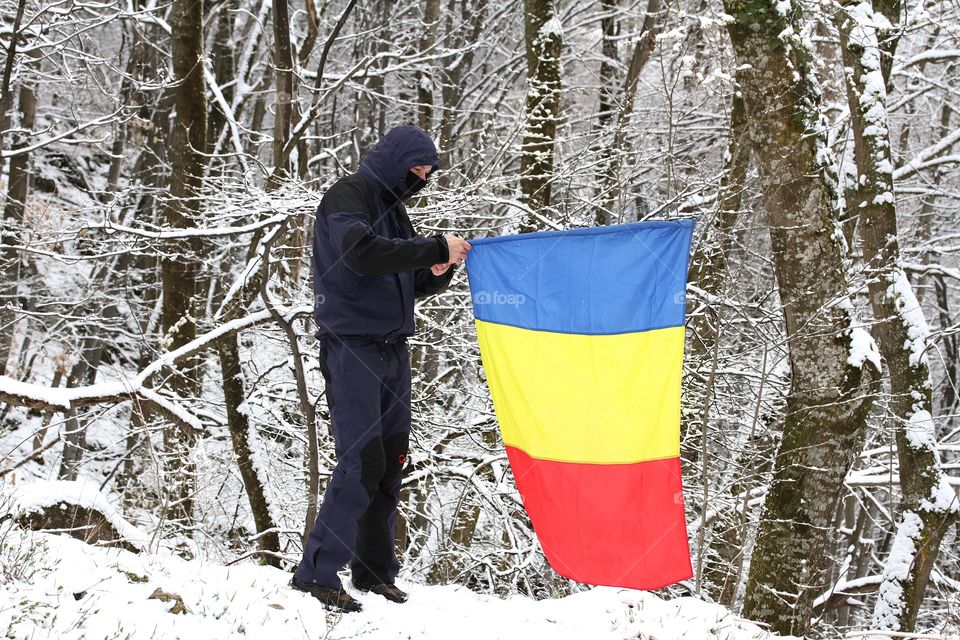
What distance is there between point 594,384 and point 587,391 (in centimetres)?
5

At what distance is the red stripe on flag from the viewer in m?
3.76

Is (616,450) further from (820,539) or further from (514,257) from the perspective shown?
(820,539)

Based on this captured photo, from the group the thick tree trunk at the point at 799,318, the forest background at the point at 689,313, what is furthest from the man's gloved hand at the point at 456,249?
the thick tree trunk at the point at 799,318

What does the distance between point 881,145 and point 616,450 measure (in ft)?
14.2

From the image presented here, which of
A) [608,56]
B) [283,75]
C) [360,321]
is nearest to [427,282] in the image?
[360,321]

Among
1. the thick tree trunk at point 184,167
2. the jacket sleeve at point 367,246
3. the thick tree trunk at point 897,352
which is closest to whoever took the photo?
the jacket sleeve at point 367,246

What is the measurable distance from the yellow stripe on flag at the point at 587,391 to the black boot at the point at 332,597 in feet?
3.42

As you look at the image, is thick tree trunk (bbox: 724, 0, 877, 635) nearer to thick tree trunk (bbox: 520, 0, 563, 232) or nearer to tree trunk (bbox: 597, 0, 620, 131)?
thick tree trunk (bbox: 520, 0, 563, 232)

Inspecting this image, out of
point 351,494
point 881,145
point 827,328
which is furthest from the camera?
point 881,145

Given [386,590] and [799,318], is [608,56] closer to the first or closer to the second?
[799,318]

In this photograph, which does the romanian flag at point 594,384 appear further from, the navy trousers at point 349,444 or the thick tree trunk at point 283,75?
the thick tree trunk at point 283,75

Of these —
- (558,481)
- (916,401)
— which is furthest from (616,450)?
(916,401)

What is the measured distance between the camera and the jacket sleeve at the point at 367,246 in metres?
3.65

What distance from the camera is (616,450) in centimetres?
390
